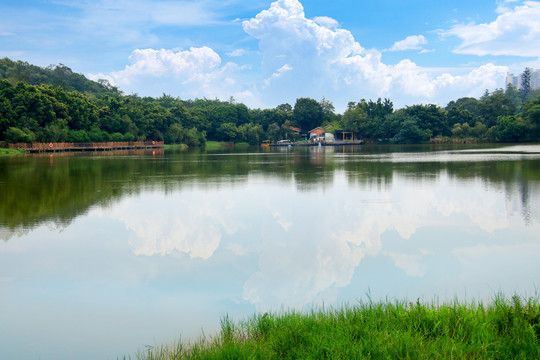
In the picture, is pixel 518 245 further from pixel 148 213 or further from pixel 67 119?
pixel 67 119

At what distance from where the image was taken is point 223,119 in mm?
94812

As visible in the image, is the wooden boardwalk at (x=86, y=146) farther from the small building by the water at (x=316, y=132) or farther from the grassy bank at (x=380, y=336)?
the grassy bank at (x=380, y=336)

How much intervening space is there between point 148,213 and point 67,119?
52193mm

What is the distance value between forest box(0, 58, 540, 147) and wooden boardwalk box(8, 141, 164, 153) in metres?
0.77

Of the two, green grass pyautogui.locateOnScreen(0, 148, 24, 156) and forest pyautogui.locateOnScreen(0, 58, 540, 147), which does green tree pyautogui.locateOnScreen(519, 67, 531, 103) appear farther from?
green grass pyautogui.locateOnScreen(0, 148, 24, 156)

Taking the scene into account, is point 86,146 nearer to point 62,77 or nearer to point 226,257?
point 226,257

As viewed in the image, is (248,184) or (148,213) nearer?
(148,213)

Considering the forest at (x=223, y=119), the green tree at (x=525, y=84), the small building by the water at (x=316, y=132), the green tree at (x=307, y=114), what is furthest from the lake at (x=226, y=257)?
the green tree at (x=525, y=84)

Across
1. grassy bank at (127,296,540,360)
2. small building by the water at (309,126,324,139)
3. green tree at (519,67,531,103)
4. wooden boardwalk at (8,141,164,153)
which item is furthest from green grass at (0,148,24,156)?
green tree at (519,67,531,103)

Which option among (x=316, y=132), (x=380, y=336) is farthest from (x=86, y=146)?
(x=380, y=336)

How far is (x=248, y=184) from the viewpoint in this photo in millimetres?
16891

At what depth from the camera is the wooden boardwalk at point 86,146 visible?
162 feet

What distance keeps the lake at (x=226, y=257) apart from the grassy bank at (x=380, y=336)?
60cm

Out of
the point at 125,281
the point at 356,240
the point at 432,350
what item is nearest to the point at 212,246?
the point at 125,281
